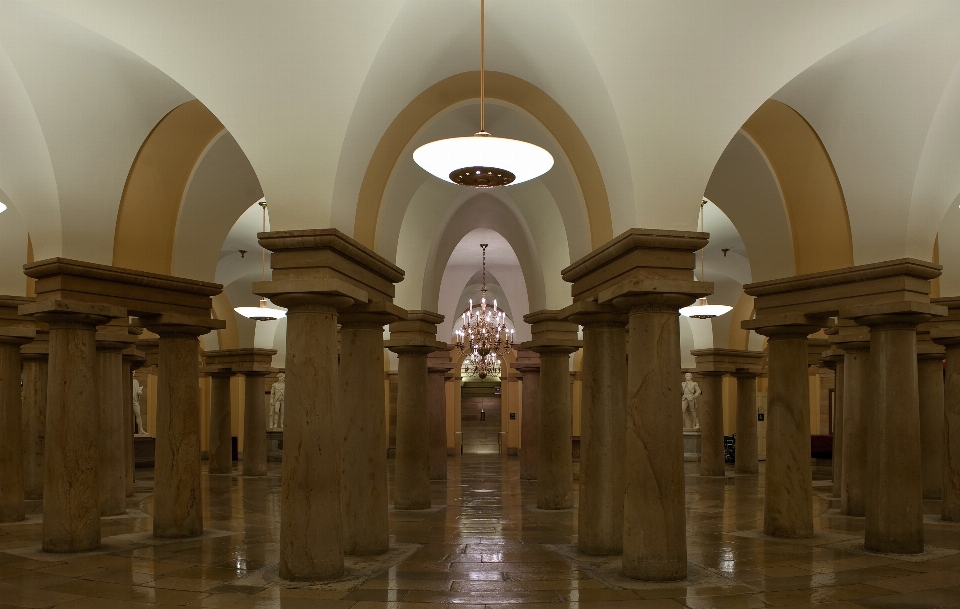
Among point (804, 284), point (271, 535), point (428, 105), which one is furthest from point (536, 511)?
point (428, 105)

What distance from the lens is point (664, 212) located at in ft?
25.8

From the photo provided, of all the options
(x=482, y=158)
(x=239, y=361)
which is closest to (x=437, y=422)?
(x=239, y=361)

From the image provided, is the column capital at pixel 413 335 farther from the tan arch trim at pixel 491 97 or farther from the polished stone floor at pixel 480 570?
the tan arch trim at pixel 491 97

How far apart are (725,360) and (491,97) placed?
12.0 m

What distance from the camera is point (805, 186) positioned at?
10.6 meters

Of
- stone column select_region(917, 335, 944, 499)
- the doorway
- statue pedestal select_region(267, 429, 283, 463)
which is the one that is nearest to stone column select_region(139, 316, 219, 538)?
stone column select_region(917, 335, 944, 499)

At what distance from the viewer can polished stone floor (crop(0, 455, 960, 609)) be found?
22.9 ft

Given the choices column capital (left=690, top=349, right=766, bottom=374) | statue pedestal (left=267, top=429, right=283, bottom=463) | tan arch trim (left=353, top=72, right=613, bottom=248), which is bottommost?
statue pedestal (left=267, top=429, right=283, bottom=463)

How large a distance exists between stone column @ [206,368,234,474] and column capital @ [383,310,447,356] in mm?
8208

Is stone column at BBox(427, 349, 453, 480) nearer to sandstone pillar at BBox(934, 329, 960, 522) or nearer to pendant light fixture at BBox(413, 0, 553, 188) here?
sandstone pillar at BBox(934, 329, 960, 522)

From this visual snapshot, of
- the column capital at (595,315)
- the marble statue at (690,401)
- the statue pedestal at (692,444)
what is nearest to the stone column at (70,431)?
the column capital at (595,315)

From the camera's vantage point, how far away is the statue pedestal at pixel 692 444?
26.0 m

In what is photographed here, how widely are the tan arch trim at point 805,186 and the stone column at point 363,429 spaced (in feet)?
16.8

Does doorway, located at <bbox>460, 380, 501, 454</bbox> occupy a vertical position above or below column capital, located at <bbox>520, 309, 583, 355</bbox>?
below
